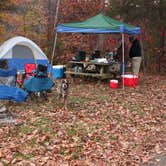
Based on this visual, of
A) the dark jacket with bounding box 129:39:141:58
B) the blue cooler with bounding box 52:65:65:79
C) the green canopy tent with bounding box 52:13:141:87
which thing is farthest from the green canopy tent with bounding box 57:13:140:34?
the blue cooler with bounding box 52:65:65:79

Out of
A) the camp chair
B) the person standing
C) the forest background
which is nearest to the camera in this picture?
the camp chair

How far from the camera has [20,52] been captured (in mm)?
13945

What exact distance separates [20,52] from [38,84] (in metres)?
5.17

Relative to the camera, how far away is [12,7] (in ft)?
62.4

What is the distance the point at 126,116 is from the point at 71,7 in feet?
44.3

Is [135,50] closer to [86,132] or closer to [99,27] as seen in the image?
[99,27]

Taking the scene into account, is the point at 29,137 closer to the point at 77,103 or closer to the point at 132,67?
the point at 77,103

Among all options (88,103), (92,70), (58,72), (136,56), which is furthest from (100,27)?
(88,103)

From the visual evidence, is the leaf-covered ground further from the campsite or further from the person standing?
the person standing

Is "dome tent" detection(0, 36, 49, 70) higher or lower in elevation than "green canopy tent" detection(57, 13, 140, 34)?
lower

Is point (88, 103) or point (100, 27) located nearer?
point (88, 103)

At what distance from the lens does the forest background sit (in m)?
16.8

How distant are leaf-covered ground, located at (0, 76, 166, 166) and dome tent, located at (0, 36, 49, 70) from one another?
4.15 m

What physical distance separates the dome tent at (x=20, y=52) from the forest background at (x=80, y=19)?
3.96 meters
